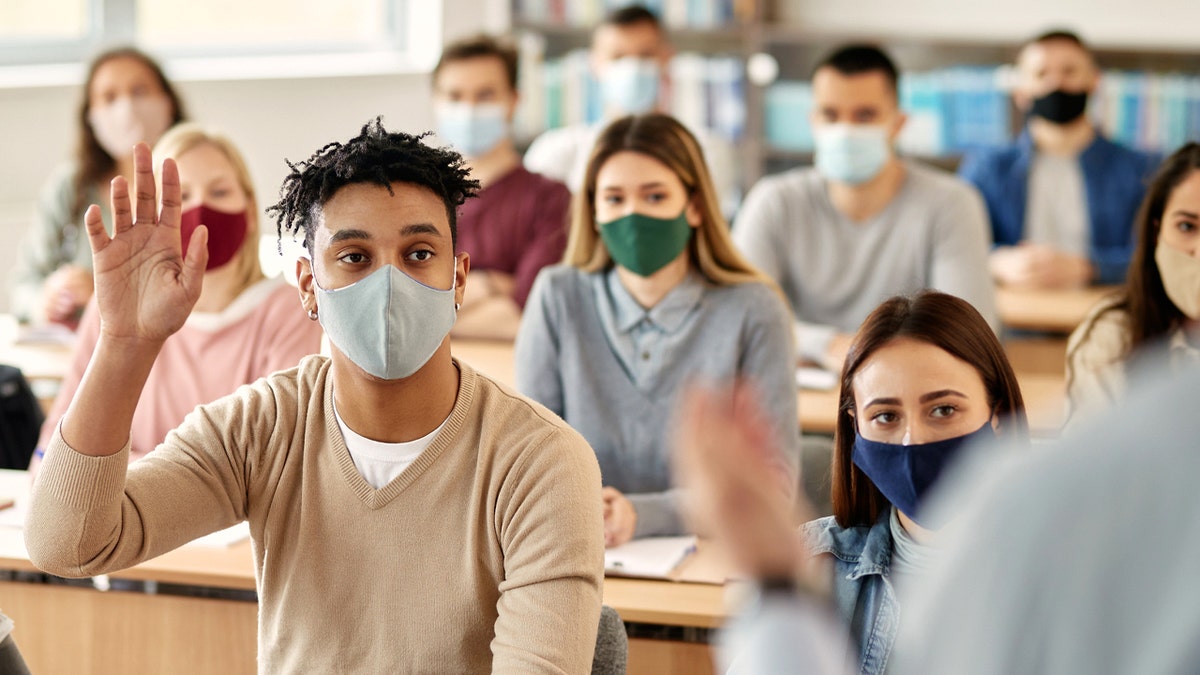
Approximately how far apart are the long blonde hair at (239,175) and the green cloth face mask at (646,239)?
763 mm

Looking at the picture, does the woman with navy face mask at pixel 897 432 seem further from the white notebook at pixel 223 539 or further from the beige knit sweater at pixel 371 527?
the white notebook at pixel 223 539

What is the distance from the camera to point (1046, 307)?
4.11m

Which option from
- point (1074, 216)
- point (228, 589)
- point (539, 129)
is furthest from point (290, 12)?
point (228, 589)

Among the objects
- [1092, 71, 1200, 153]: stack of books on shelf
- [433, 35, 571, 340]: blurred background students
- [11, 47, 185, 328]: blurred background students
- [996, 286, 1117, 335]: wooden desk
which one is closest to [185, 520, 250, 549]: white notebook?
[433, 35, 571, 340]: blurred background students

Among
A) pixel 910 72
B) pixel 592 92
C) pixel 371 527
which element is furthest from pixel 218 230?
pixel 910 72

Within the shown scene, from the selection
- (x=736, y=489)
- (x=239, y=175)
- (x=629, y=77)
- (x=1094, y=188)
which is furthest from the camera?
(x=629, y=77)

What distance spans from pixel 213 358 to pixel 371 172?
1.16 metres

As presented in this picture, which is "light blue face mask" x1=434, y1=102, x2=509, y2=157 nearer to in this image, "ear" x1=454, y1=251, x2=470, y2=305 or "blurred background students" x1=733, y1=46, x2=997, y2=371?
"blurred background students" x1=733, y1=46, x2=997, y2=371

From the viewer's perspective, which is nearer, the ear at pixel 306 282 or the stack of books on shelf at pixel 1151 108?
the ear at pixel 306 282

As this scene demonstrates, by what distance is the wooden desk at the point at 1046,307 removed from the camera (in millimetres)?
3953

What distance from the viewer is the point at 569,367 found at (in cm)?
269

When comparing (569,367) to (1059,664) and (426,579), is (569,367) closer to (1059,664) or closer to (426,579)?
(426,579)

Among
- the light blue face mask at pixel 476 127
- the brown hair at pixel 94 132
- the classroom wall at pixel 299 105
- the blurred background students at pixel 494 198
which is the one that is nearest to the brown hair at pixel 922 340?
the blurred background students at pixel 494 198

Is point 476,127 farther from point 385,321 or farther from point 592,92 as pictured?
point 385,321
